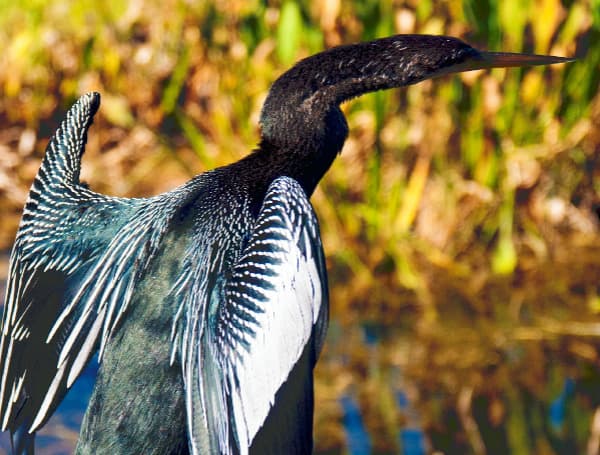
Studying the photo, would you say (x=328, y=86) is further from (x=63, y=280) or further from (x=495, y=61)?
(x=63, y=280)

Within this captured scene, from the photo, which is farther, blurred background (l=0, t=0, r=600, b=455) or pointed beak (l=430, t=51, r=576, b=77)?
blurred background (l=0, t=0, r=600, b=455)

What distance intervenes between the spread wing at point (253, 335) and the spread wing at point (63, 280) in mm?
253

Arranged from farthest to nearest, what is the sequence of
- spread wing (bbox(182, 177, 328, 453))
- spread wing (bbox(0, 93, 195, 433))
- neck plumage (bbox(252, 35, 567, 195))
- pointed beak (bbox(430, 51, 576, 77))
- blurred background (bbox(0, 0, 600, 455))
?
→ 1. blurred background (bbox(0, 0, 600, 455))
2. pointed beak (bbox(430, 51, 576, 77))
3. neck plumage (bbox(252, 35, 567, 195))
4. spread wing (bbox(0, 93, 195, 433))
5. spread wing (bbox(182, 177, 328, 453))

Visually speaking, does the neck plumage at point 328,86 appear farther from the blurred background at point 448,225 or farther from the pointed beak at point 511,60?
the blurred background at point 448,225

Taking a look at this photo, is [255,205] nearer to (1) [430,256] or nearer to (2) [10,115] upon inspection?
(1) [430,256]

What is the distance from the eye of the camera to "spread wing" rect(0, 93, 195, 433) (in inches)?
129

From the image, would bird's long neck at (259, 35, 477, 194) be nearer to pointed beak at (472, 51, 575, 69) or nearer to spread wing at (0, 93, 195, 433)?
pointed beak at (472, 51, 575, 69)

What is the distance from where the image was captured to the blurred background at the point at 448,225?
4773 millimetres

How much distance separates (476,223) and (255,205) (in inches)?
97.3

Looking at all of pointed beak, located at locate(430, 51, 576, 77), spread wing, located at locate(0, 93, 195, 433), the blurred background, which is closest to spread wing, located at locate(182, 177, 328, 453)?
spread wing, located at locate(0, 93, 195, 433)

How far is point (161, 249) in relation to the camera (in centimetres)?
322

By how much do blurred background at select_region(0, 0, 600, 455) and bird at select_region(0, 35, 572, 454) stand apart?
1.22 meters

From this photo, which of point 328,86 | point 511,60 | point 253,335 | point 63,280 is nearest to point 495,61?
point 511,60

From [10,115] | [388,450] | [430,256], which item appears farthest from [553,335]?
[10,115]
